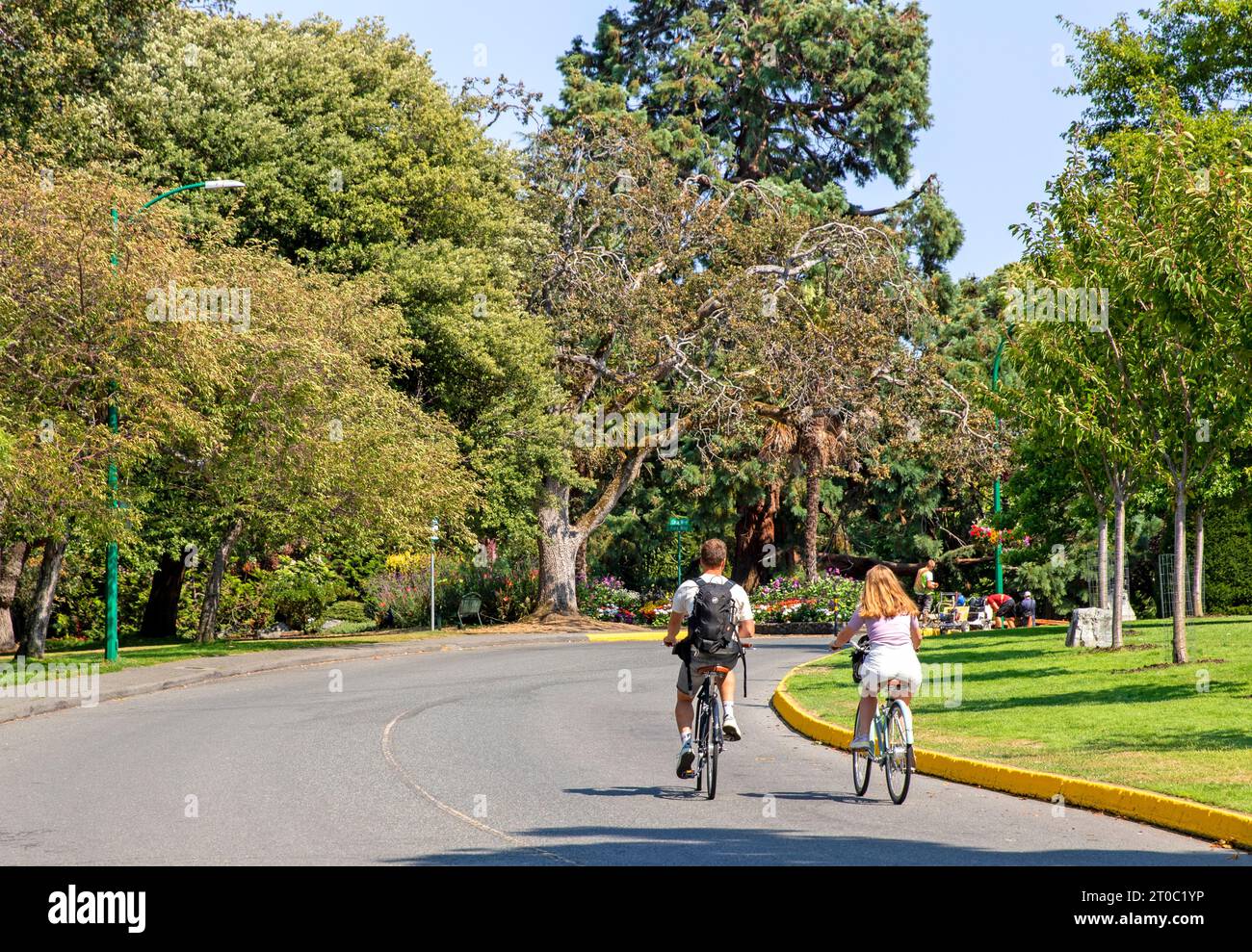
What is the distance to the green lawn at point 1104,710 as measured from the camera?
37.7 feet

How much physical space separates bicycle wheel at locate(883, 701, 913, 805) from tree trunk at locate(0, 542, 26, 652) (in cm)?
2525

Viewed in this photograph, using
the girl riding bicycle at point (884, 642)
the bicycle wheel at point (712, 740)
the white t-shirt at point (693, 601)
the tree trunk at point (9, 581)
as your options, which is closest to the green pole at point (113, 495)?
the tree trunk at point (9, 581)

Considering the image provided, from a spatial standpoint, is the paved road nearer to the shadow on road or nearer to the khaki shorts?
the shadow on road

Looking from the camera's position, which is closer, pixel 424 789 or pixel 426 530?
pixel 424 789

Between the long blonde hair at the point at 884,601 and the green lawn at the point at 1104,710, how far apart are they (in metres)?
1.88

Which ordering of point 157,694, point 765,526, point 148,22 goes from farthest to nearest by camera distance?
point 765,526 < point 148,22 < point 157,694

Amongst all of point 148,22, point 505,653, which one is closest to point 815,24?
point 148,22

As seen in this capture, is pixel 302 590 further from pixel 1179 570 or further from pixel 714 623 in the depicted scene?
pixel 714 623

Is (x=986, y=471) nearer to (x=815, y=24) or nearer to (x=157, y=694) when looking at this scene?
(x=815, y=24)

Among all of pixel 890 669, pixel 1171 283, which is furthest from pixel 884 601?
pixel 1171 283

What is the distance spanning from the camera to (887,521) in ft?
164

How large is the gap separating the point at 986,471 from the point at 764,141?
1894 cm

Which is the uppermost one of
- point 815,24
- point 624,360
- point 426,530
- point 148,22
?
point 815,24

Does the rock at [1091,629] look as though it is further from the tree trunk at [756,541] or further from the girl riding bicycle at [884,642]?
the tree trunk at [756,541]
